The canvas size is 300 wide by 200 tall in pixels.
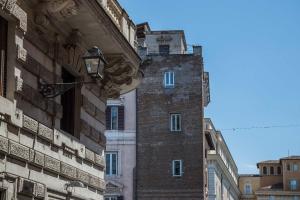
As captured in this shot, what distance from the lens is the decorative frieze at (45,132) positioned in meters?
12.2

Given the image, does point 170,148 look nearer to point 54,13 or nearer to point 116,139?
point 116,139

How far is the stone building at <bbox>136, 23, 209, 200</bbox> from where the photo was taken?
4656cm

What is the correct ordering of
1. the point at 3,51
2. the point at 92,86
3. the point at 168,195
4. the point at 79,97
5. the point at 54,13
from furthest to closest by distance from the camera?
the point at 168,195, the point at 92,86, the point at 79,97, the point at 54,13, the point at 3,51

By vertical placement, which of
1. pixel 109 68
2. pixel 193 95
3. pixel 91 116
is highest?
pixel 193 95

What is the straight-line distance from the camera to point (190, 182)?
4653 centimetres

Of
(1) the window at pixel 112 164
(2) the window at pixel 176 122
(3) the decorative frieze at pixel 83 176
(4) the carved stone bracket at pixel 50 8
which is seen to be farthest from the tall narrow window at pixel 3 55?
(2) the window at pixel 176 122

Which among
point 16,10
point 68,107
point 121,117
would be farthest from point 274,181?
point 16,10

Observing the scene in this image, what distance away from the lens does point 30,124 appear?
1177cm

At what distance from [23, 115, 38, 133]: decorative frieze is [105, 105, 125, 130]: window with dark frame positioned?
34.7 meters

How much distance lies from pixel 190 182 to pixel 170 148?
260 cm

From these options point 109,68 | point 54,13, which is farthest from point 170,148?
point 54,13

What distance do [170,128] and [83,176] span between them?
1303 inches

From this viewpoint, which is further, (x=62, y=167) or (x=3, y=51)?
(x=62, y=167)

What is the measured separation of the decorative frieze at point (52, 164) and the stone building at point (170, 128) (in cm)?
3376
